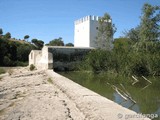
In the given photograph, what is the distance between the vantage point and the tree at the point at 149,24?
88.5 feet

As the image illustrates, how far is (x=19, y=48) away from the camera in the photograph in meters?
45.9

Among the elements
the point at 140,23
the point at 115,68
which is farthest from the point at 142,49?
the point at 115,68

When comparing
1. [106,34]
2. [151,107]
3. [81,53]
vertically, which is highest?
[106,34]

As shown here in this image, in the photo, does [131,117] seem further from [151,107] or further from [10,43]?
[10,43]

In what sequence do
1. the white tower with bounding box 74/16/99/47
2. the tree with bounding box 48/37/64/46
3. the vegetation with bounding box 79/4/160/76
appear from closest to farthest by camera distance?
1. the vegetation with bounding box 79/4/160/76
2. the white tower with bounding box 74/16/99/47
3. the tree with bounding box 48/37/64/46

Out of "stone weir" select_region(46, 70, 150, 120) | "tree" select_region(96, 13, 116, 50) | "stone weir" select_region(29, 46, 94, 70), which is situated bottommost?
"stone weir" select_region(46, 70, 150, 120)

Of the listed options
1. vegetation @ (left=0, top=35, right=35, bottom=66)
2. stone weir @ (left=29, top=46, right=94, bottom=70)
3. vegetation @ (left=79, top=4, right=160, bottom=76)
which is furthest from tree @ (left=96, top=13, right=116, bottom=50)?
vegetation @ (left=0, top=35, right=35, bottom=66)

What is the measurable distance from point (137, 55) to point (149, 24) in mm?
6550

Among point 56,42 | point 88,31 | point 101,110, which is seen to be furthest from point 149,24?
point 56,42

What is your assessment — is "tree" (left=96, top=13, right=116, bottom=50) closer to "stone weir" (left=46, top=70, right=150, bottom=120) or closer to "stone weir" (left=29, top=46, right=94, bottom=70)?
"stone weir" (left=29, top=46, right=94, bottom=70)

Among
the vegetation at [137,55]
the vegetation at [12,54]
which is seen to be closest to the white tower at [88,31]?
the vegetation at [137,55]

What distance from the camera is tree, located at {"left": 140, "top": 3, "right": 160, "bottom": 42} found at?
88.5 ft

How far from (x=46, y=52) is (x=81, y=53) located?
14.6ft

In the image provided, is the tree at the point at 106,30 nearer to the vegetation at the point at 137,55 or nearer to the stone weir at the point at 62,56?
the vegetation at the point at 137,55
